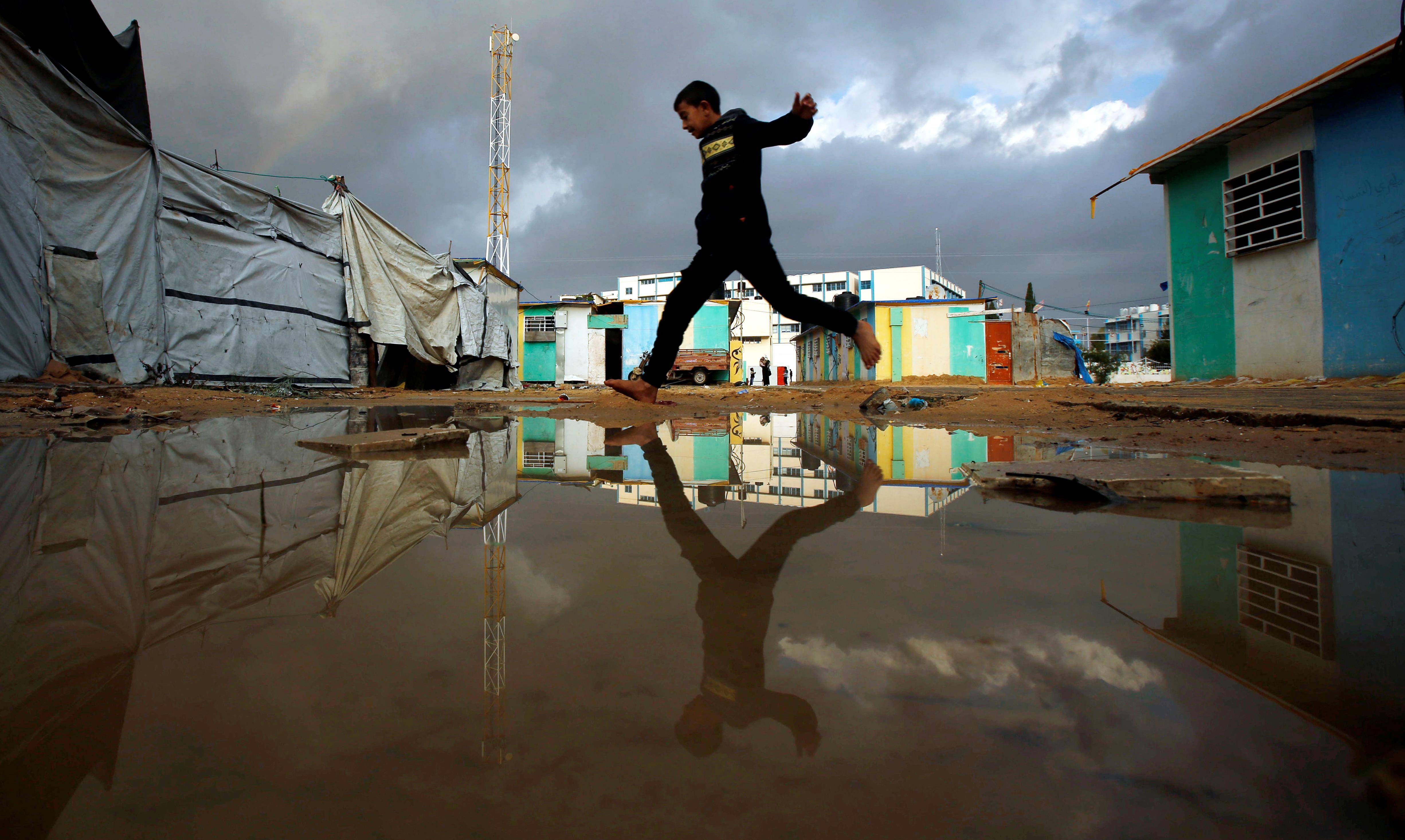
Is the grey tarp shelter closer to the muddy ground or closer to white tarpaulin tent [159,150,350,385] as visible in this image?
white tarpaulin tent [159,150,350,385]

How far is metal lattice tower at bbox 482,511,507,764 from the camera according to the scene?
1.91 ft

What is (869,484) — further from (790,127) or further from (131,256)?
(131,256)

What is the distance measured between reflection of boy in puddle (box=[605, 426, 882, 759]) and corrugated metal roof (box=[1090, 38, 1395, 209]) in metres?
7.78

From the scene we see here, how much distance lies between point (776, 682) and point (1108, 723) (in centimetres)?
31

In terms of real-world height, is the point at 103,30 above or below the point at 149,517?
above

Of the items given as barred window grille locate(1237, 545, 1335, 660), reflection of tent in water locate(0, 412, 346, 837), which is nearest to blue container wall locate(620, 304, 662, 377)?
reflection of tent in water locate(0, 412, 346, 837)

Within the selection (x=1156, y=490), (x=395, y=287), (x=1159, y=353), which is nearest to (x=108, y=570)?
(x=1156, y=490)

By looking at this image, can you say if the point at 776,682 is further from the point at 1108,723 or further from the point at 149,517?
the point at 149,517

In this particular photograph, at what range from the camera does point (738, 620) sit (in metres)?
0.84

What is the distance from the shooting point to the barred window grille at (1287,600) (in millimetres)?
771

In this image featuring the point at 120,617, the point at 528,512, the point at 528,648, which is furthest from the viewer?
the point at 528,512

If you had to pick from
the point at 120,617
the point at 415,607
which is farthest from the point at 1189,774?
the point at 120,617

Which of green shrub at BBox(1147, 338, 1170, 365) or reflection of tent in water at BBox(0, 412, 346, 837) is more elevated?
green shrub at BBox(1147, 338, 1170, 365)

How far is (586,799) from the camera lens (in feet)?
1.65
